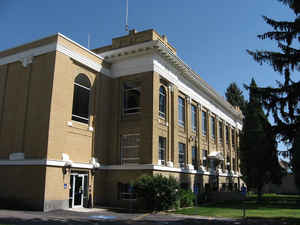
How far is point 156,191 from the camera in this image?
21.0 metres

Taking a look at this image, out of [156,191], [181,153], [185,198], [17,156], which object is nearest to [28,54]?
[17,156]

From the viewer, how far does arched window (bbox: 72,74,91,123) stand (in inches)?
918

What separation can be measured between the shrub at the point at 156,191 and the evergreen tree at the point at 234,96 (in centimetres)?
4824

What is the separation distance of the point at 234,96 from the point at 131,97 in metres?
45.7

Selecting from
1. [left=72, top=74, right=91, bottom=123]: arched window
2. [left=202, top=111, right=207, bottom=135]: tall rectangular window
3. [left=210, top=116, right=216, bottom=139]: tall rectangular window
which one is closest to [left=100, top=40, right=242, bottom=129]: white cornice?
[left=72, top=74, right=91, bottom=123]: arched window

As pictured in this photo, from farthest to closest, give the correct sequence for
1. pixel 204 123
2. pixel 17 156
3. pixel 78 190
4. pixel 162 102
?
pixel 204 123
pixel 162 102
pixel 78 190
pixel 17 156

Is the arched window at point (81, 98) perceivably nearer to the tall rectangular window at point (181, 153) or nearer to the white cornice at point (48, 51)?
the white cornice at point (48, 51)

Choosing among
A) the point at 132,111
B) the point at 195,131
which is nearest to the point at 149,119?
the point at 132,111

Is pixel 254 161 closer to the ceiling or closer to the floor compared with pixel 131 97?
closer to the floor

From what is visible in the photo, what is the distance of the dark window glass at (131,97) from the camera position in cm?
2600

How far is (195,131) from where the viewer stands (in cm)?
3325

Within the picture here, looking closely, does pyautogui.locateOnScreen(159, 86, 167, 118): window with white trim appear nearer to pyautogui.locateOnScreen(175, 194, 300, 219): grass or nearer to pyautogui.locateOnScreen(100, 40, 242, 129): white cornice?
pyautogui.locateOnScreen(100, 40, 242, 129): white cornice

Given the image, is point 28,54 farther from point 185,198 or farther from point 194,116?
point 194,116

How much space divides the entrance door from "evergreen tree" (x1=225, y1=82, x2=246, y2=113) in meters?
49.5
